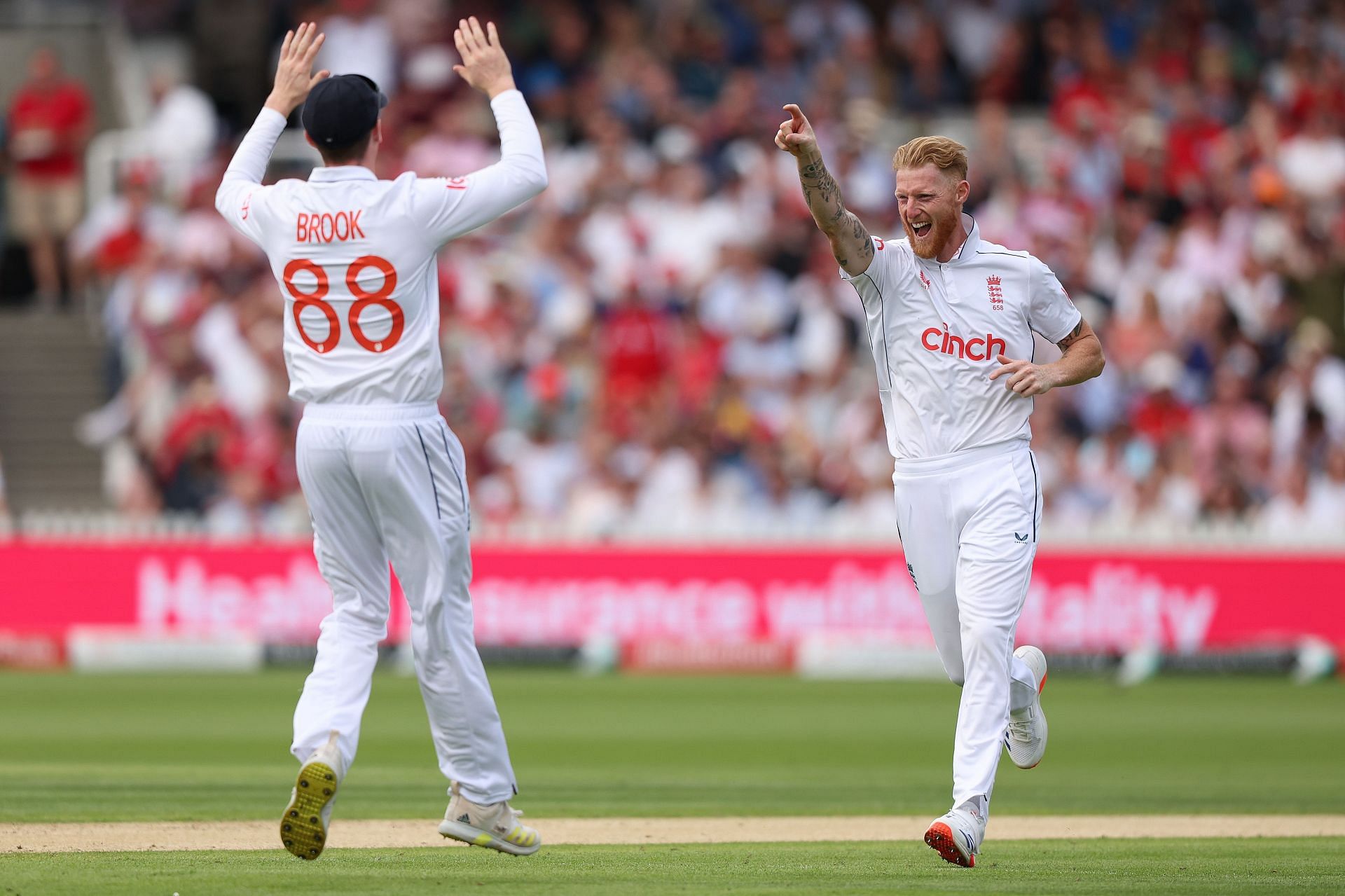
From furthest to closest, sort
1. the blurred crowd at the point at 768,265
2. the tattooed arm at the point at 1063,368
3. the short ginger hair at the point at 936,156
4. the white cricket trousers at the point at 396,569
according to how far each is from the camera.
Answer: the blurred crowd at the point at 768,265 → the short ginger hair at the point at 936,156 → the tattooed arm at the point at 1063,368 → the white cricket trousers at the point at 396,569

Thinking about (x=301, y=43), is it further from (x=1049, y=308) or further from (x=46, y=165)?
(x=46, y=165)

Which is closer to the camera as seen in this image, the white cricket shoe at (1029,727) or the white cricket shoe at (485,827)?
the white cricket shoe at (485,827)

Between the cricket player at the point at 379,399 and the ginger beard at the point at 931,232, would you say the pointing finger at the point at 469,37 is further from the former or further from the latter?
the ginger beard at the point at 931,232

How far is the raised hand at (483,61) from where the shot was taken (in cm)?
708

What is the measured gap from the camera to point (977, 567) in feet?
24.8

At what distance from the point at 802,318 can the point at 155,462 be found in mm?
6355

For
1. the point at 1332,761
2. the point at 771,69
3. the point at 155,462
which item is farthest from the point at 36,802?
the point at 771,69

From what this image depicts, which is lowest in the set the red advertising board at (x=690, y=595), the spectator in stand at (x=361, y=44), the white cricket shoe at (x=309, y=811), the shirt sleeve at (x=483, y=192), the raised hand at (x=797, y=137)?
the red advertising board at (x=690, y=595)

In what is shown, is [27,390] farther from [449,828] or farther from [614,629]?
[449,828]

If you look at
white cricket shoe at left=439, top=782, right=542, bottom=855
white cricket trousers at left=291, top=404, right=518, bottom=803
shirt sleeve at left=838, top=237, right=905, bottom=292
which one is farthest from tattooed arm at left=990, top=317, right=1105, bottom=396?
white cricket shoe at left=439, top=782, right=542, bottom=855

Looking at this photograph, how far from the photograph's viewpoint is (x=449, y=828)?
7113 mm

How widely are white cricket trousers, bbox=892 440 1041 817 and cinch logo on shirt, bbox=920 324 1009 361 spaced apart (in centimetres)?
35

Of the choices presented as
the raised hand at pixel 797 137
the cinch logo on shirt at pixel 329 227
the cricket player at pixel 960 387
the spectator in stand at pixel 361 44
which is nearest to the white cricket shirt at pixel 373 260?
the cinch logo on shirt at pixel 329 227

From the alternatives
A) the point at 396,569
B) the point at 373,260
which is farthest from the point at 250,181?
the point at 396,569
